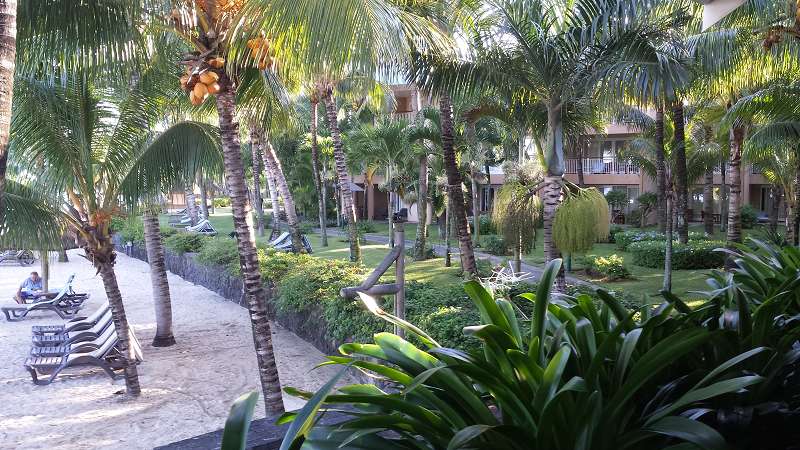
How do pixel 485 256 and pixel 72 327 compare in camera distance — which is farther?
pixel 485 256

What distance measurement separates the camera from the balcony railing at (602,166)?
32781mm

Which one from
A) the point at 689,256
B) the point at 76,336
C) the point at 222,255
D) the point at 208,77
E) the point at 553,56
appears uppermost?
the point at 553,56

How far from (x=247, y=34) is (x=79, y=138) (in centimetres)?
419

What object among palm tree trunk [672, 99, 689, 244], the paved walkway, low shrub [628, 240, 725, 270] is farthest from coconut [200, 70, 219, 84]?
low shrub [628, 240, 725, 270]

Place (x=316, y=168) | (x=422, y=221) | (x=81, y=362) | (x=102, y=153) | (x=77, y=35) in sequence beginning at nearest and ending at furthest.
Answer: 1. (x=77, y=35)
2. (x=102, y=153)
3. (x=81, y=362)
4. (x=422, y=221)
5. (x=316, y=168)

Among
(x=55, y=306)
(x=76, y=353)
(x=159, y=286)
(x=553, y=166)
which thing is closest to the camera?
(x=553, y=166)

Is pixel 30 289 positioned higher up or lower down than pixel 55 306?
higher up

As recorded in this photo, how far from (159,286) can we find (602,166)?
2623cm

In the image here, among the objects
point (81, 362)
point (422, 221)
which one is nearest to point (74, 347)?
point (81, 362)

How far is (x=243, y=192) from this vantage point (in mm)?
7410

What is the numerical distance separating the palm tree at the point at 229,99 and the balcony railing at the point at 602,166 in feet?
89.1

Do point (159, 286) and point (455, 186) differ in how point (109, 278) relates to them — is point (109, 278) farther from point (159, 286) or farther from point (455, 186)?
point (455, 186)

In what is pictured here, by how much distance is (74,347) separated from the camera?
1072cm

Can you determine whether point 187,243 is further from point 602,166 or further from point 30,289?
point 602,166
